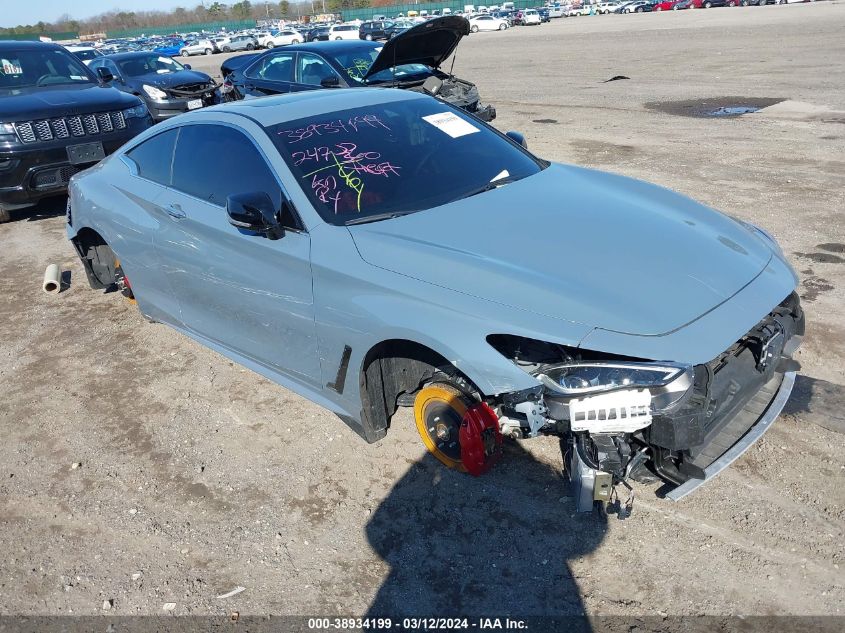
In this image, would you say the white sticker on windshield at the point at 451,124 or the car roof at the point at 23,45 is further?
the car roof at the point at 23,45

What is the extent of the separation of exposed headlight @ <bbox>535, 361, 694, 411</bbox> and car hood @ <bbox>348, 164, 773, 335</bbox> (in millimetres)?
151

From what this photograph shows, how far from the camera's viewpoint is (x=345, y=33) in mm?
41500

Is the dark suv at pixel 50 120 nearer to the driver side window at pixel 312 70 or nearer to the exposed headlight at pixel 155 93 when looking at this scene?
the driver side window at pixel 312 70

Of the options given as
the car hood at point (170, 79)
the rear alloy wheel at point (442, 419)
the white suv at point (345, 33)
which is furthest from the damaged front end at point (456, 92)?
the white suv at point (345, 33)

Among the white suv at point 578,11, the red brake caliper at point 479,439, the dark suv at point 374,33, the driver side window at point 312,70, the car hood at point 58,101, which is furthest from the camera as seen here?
the white suv at point 578,11

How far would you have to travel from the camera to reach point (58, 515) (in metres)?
3.31

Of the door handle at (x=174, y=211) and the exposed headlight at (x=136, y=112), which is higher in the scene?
the exposed headlight at (x=136, y=112)

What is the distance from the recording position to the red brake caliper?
3.03 meters

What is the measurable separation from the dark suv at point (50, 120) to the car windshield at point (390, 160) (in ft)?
16.6

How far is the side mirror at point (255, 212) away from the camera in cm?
321

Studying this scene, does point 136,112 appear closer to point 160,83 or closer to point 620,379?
point 160,83

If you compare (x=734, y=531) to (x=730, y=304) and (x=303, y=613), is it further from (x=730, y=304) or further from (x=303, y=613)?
(x=303, y=613)

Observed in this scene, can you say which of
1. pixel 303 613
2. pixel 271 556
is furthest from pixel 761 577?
pixel 271 556

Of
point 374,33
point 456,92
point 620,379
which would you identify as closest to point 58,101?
point 456,92
